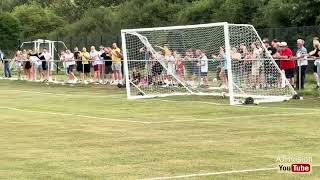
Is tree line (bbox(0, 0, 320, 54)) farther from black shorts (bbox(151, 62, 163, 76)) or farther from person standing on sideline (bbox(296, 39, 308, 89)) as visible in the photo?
black shorts (bbox(151, 62, 163, 76))

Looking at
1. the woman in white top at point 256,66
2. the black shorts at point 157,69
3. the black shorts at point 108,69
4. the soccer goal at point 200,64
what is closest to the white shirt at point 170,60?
the soccer goal at point 200,64

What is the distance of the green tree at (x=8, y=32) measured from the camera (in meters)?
72.7

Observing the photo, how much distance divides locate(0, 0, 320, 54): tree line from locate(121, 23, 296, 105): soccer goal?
17.9 metres

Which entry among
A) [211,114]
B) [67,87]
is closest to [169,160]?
[211,114]

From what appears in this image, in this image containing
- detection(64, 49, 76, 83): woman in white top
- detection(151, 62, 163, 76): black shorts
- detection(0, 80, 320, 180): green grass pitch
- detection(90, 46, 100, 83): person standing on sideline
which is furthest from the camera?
detection(64, 49, 76, 83): woman in white top

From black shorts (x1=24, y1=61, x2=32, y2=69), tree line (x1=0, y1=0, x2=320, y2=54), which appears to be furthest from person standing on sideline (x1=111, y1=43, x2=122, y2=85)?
tree line (x1=0, y1=0, x2=320, y2=54)

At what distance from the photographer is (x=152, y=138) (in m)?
13.9

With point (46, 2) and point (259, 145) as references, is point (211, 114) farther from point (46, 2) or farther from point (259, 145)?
point (46, 2)

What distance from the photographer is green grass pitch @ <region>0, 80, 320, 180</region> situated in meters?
10.5

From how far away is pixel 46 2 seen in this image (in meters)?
108
